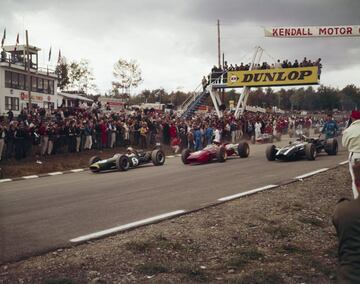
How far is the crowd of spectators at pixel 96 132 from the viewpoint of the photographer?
18.9 m

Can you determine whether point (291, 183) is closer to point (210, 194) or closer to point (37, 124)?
point (210, 194)

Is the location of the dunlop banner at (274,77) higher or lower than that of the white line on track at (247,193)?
higher

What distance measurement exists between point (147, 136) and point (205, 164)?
8192mm

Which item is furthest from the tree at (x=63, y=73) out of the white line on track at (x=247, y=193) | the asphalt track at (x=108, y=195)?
the white line on track at (x=247, y=193)

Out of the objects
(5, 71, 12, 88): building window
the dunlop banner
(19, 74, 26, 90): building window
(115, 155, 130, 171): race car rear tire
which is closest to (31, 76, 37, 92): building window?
(19, 74, 26, 90): building window

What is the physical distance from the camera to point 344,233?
3.23 m

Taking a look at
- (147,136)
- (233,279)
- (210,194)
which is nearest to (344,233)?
(233,279)

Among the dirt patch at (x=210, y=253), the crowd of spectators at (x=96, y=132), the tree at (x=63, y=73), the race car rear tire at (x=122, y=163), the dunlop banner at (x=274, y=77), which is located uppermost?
the tree at (x=63, y=73)

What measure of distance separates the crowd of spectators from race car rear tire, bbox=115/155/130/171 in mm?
4707

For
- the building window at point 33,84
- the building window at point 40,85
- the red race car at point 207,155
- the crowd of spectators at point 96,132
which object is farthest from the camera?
the building window at point 40,85

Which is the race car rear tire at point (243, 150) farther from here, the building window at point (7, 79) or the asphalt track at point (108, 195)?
the building window at point (7, 79)

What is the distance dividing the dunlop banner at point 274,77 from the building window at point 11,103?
64.2 ft

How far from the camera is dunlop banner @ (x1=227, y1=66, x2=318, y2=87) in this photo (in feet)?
118

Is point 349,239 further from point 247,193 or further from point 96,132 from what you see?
point 96,132
